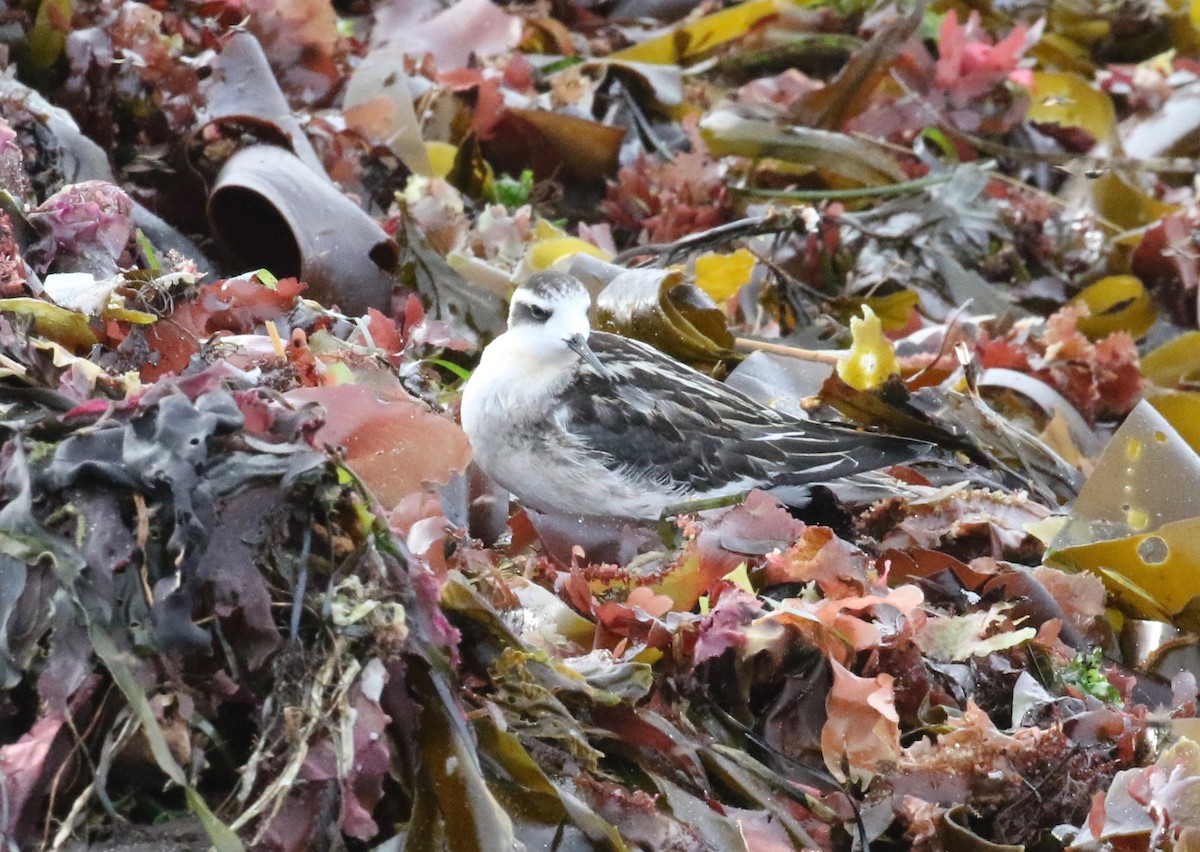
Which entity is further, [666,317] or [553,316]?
[666,317]

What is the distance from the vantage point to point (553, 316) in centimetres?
320

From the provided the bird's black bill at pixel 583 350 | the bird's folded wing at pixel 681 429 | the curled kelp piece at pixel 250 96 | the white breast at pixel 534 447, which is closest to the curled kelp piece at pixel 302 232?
the curled kelp piece at pixel 250 96

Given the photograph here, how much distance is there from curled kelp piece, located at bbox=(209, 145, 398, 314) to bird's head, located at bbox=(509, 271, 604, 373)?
0.30 m

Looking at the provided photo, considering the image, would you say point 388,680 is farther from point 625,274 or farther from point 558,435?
point 625,274

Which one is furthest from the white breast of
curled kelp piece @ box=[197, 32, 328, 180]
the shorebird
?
curled kelp piece @ box=[197, 32, 328, 180]

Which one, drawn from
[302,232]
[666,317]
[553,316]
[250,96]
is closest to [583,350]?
[553,316]

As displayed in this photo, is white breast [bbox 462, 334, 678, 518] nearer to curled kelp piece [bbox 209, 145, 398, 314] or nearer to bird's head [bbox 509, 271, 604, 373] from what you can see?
bird's head [bbox 509, 271, 604, 373]

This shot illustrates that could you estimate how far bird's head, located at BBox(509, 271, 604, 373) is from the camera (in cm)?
320

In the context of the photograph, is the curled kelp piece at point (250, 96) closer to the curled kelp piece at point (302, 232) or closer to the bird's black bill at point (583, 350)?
the curled kelp piece at point (302, 232)

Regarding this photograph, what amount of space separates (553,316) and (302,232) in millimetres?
553

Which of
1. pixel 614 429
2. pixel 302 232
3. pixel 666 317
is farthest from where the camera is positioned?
pixel 666 317

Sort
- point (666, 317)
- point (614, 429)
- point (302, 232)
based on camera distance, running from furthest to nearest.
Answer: point (666, 317) → point (614, 429) → point (302, 232)

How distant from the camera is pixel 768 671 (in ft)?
7.21

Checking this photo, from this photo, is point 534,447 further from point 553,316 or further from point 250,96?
point 250,96
